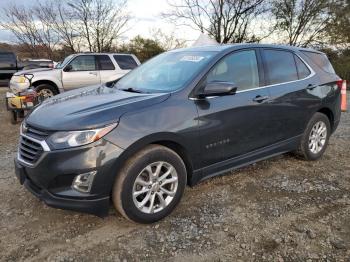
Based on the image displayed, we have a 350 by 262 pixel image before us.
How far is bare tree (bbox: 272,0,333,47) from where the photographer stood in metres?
21.8

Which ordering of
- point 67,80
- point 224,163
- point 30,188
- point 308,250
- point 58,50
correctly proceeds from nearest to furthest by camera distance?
point 308,250, point 30,188, point 224,163, point 67,80, point 58,50

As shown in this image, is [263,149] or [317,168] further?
[317,168]

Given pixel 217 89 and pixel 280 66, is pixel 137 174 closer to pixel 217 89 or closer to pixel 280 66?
pixel 217 89

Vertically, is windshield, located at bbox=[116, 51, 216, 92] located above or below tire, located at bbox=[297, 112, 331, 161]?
above

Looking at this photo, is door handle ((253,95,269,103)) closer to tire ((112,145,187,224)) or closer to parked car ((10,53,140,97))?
tire ((112,145,187,224))

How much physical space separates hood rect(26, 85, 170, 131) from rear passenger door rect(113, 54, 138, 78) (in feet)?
24.1

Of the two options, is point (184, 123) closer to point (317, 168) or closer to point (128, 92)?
point (128, 92)

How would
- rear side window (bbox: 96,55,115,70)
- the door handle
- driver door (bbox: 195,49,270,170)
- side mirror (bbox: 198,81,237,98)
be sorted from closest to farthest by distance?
side mirror (bbox: 198,81,237,98)
driver door (bbox: 195,49,270,170)
the door handle
rear side window (bbox: 96,55,115,70)

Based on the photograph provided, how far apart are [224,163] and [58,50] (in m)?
25.6

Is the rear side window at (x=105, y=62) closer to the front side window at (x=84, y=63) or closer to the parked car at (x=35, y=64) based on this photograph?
the front side window at (x=84, y=63)

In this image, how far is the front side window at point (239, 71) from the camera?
3746 millimetres

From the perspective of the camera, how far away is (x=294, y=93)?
443cm

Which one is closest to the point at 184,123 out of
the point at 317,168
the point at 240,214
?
the point at 240,214

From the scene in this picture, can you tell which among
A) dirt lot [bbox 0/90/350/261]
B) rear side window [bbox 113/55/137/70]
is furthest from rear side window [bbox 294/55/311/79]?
rear side window [bbox 113/55/137/70]
